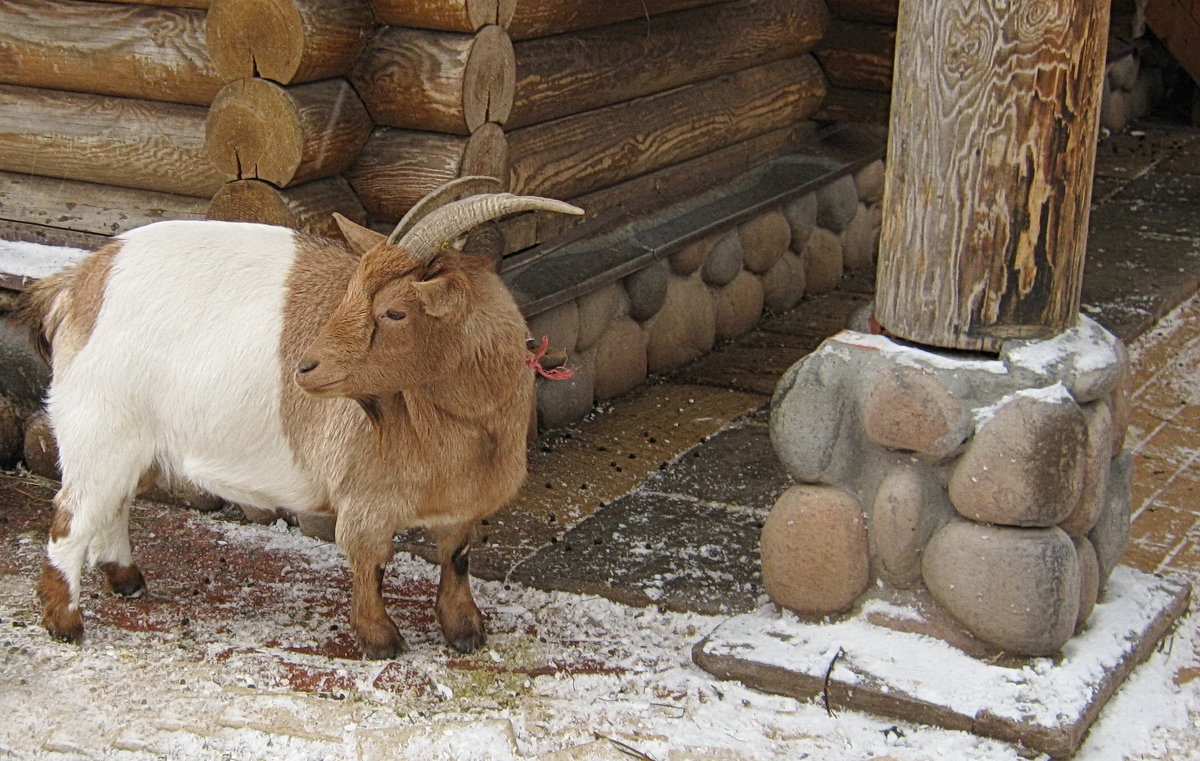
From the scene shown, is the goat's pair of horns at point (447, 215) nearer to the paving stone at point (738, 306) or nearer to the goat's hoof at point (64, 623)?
A: the goat's hoof at point (64, 623)

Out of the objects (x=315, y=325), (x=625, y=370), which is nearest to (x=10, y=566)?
(x=315, y=325)

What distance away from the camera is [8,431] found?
5.89m

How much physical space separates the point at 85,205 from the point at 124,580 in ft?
5.55

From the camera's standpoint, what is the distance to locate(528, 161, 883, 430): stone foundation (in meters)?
6.41

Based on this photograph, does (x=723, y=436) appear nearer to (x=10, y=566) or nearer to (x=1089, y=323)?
(x=1089, y=323)

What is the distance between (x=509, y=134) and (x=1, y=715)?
2835 millimetres

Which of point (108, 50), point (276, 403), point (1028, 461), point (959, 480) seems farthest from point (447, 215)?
point (108, 50)

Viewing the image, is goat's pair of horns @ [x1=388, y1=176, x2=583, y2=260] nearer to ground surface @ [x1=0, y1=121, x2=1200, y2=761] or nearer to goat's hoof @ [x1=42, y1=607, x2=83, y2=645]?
ground surface @ [x1=0, y1=121, x2=1200, y2=761]

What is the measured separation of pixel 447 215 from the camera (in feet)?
12.9

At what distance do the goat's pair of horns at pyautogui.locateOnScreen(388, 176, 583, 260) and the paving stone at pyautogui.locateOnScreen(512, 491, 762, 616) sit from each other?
1479 millimetres

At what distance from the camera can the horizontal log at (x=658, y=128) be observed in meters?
5.91

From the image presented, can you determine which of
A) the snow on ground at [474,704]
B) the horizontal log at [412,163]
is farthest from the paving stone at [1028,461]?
the horizontal log at [412,163]

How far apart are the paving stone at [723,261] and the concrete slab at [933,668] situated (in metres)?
3.05

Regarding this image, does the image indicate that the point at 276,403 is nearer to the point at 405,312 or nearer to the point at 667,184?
the point at 405,312
